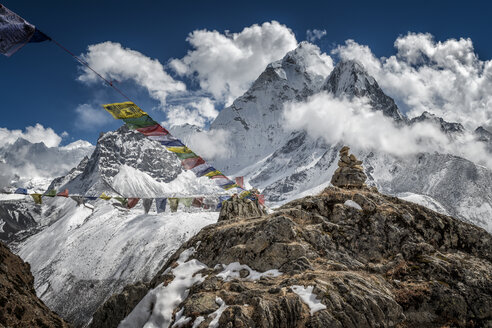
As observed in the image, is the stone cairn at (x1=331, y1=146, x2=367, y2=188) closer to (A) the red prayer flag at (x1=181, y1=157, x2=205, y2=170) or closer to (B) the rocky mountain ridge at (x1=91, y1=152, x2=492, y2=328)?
(B) the rocky mountain ridge at (x1=91, y1=152, x2=492, y2=328)

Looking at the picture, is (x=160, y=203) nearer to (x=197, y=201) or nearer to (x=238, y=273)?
(x=197, y=201)

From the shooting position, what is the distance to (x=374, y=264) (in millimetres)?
16094

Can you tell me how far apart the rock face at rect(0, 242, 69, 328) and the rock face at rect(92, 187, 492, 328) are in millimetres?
4093

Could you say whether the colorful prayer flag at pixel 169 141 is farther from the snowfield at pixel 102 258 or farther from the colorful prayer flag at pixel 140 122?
the snowfield at pixel 102 258

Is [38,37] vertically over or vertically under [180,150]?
under

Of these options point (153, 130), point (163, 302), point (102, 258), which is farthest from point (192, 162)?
point (102, 258)

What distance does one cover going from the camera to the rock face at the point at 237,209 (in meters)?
26.7

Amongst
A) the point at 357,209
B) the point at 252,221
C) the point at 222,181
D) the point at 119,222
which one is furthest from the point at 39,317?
the point at 119,222

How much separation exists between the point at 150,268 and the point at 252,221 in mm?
108063

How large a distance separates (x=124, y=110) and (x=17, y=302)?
10.6 m

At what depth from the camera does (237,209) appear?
89.0 ft

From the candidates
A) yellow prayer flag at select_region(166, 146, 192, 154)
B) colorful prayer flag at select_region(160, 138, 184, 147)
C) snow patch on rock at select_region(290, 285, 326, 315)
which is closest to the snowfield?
yellow prayer flag at select_region(166, 146, 192, 154)

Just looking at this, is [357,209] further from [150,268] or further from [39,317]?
[150,268]

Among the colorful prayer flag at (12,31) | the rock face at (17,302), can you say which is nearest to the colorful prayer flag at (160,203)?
the rock face at (17,302)
